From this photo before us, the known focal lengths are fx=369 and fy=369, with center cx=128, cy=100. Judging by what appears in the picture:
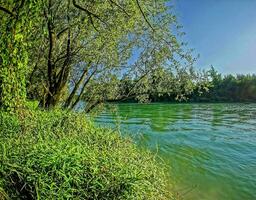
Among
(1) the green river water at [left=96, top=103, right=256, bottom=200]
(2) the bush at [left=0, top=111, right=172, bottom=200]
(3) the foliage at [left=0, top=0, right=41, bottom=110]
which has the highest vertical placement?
(3) the foliage at [left=0, top=0, right=41, bottom=110]

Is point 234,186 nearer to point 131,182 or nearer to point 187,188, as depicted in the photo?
point 187,188

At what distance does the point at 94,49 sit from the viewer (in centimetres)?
1827

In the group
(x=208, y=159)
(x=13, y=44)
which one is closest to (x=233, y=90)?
(x=208, y=159)

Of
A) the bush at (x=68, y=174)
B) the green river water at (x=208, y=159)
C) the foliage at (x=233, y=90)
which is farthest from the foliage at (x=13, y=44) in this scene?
the foliage at (x=233, y=90)

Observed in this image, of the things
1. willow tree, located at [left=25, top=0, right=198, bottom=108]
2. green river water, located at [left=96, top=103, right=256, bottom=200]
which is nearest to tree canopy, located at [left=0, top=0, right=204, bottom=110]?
willow tree, located at [left=25, top=0, right=198, bottom=108]

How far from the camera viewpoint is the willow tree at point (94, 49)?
52.6ft

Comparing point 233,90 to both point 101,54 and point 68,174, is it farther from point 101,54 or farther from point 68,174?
point 68,174

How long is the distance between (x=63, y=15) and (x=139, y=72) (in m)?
5.38

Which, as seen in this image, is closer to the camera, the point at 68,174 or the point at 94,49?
the point at 68,174

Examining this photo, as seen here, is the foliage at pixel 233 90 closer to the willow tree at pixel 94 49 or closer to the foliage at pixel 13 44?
the willow tree at pixel 94 49

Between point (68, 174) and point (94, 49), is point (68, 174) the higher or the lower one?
the lower one

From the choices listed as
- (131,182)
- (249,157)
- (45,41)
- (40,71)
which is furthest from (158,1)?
(131,182)

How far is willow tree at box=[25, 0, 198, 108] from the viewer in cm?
1603

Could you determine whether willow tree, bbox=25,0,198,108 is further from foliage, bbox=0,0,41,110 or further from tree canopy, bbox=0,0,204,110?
foliage, bbox=0,0,41,110
